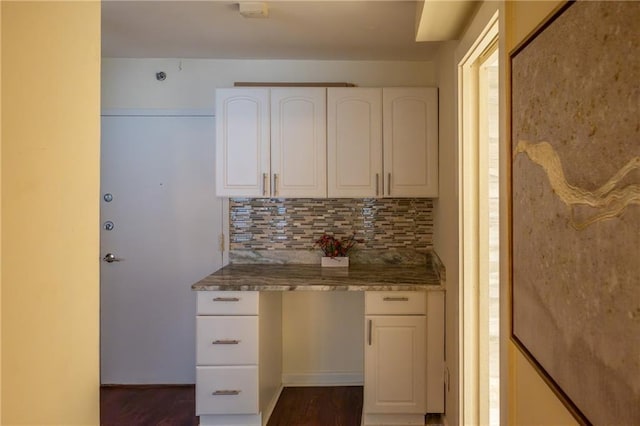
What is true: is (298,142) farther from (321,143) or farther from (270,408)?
(270,408)

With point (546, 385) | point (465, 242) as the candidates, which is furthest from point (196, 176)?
point (546, 385)

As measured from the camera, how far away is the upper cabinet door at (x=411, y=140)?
7.98 ft

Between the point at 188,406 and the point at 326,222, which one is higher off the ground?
the point at 326,222

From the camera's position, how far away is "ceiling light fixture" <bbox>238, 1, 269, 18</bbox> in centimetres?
193

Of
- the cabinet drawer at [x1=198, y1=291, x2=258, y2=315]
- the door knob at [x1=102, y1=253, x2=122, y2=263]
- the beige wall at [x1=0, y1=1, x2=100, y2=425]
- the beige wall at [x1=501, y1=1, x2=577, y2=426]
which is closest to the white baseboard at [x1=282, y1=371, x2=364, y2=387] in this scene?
the cabinet drawer at [x1=198, y1=291, x2=258, y2=315]

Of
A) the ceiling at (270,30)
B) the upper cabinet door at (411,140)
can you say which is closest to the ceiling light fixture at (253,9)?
the ceiling at (270,30)

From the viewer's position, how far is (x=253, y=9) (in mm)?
1950

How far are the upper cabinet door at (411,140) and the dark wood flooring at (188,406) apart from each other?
60.2 inches

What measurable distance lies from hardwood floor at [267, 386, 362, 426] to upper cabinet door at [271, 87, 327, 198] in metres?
1.47

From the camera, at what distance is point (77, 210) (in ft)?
2.56

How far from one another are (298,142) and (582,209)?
2.01 meters

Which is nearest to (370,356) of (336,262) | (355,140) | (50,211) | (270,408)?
(336,262)

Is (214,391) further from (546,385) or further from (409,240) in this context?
(546,385)

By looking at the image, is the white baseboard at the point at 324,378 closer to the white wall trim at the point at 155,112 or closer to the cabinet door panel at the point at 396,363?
the cabinet door panel at the point at 396,363
